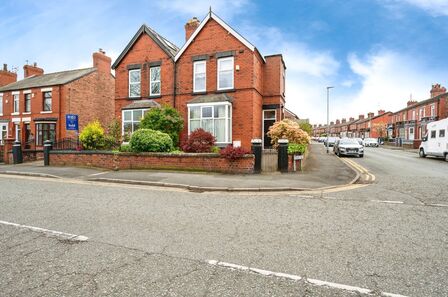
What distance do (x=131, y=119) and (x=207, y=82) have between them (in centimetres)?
643

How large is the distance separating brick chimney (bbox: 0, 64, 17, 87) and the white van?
160 feet

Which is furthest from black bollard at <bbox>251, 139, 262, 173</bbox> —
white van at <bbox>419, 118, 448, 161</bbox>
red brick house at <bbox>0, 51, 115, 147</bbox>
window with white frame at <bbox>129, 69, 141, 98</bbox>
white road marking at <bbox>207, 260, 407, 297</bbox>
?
red brick house at <bbox>0, 51, 115, 147</bbox>

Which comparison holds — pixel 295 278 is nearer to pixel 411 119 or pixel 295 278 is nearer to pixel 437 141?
pixel 437 141

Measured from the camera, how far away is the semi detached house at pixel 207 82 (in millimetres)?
17562

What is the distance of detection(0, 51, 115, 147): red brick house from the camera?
2594 centimetres

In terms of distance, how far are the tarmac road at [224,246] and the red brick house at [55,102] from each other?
70.1 ft

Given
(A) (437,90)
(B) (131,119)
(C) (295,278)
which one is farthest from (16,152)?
(A) (437,90)

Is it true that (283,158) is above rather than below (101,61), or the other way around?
below

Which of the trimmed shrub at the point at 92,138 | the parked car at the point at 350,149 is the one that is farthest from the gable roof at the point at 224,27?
the parked car at the point at 350,149

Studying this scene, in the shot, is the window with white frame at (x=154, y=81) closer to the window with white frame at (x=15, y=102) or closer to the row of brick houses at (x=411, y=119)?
the window with white frame at (x=15, y=102)

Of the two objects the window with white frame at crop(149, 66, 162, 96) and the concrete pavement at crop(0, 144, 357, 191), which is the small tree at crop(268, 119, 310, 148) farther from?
the window with white frame at crop(149, 66, 162, 96)

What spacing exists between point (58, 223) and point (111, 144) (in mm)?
13034

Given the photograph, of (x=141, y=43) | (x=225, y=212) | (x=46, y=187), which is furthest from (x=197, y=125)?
(x=225, y=212)

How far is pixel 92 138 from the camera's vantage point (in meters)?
16.6
